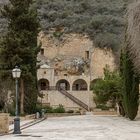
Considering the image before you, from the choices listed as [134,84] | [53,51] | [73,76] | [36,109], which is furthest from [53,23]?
[134,84]

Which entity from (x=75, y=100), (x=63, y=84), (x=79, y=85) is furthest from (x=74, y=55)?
(x=75, y=100)

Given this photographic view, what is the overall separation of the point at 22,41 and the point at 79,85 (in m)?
43.5

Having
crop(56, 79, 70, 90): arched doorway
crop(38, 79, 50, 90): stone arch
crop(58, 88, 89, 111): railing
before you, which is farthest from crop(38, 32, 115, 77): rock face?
crop(58, 88, 89, 111): railing

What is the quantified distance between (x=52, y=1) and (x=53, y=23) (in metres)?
12.4

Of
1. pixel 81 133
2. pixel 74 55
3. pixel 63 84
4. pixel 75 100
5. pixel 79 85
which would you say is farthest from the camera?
pixel 74 55

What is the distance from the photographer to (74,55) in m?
92.2

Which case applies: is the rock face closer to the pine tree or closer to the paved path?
the pine tree

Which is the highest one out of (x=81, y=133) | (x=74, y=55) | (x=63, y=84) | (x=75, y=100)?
(x=74, y=55)

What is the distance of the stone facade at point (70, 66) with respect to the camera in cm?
7831

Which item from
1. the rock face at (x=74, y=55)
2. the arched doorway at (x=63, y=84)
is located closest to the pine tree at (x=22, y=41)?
the arched doorway at (x=63, y=84)

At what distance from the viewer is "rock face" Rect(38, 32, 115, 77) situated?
87.9 metres

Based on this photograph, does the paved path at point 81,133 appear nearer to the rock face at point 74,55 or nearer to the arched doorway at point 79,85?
the arched doorway at point 79,85

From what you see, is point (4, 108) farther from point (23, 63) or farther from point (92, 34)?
point (92, 34)

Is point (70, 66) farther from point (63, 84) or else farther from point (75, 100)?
point (75, 100)
